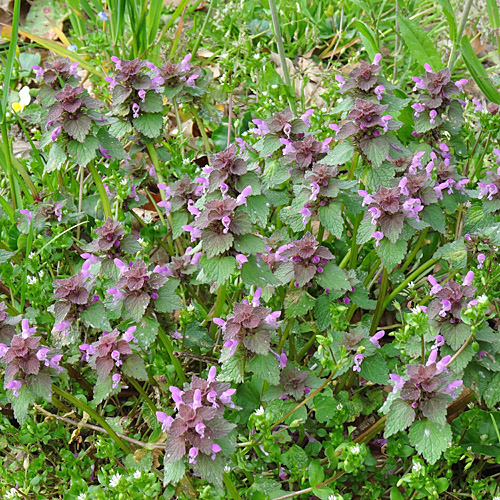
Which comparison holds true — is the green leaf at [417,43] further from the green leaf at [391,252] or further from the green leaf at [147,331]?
the green leaf at [147,331]

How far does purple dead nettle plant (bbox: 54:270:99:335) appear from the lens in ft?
5.80

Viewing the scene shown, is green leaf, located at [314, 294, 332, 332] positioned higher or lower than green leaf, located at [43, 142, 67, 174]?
lower

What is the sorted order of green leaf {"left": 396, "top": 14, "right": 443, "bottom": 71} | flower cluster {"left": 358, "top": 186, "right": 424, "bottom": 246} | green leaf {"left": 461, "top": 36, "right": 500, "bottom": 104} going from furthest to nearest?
green leaf {"left": 396, "top": 14, "right": 443, "bottom": 71} → green leaf {"left": 461, "top": 36, "right": 500, "bottom": 104} → flower cluster {"left": 358, "top": 186, "right": 424, "bottom": 246}

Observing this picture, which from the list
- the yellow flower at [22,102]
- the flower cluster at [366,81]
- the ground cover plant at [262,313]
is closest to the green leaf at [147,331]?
the ground cover plant at [262,313]

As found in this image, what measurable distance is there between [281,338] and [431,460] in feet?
1.89

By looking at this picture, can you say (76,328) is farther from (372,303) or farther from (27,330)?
(372,303)

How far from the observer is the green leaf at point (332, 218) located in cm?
180

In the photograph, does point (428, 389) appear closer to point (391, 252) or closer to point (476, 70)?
point (391, 252)

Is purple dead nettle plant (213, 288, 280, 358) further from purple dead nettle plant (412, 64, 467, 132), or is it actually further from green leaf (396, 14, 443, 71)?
green leaf (396, 14, 443, 71)

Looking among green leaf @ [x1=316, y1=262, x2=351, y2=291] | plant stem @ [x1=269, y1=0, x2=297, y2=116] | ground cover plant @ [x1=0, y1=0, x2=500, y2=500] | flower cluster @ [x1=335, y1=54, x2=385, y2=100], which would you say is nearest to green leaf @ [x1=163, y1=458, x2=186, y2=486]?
ground cover plant @ [x1=0, y1=0, x2=500, y2=500]

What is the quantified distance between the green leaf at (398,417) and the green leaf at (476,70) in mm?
1474

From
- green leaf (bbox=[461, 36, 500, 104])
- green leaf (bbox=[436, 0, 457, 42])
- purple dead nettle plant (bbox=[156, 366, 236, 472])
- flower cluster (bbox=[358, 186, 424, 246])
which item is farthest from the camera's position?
green leaf (bbox=[461, 36, 500, 104])

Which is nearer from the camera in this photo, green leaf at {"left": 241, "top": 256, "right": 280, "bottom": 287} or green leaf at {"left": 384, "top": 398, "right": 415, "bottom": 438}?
green leaf at {"left": 384, "top": 398, "right": 415, "bottom": 438}

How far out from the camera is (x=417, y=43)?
2.66 meters
